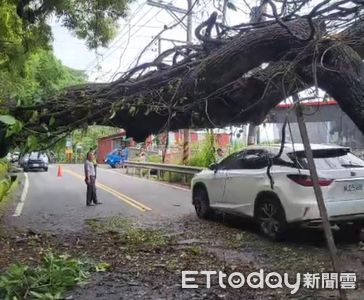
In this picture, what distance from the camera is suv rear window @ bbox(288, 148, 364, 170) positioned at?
9.03 metres

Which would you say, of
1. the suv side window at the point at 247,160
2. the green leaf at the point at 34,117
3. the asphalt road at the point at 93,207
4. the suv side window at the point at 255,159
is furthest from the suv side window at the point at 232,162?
the green leaf at the point at 34,117

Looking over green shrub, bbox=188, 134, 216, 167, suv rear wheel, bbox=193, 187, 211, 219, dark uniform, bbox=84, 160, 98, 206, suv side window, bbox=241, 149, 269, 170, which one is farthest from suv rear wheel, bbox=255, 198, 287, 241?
green shrub, bbox=188, 134, 216, 167

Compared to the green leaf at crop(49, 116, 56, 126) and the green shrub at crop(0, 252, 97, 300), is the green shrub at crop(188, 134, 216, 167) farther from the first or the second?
the green shrub at crop(0, 252, 97, 300)

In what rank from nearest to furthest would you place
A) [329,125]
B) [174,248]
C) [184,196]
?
[174,248] < [329,125] < [184,196]

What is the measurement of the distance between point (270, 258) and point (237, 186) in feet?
8.46

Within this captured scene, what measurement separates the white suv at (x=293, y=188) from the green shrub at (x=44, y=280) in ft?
10.1

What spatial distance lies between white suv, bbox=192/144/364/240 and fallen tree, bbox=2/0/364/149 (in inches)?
53.7

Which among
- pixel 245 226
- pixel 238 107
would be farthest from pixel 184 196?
pixel 238 107

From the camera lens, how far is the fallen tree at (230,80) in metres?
6.23

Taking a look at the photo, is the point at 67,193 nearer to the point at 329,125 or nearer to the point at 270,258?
the point at 329,125

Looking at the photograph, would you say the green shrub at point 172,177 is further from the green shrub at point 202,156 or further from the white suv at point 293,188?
the white suv at point 293,188

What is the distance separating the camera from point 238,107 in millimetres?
7918

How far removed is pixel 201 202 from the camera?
1214 cm

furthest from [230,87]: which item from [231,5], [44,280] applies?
[44,280]
